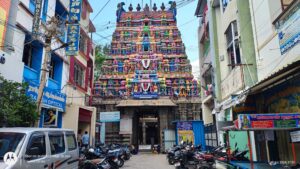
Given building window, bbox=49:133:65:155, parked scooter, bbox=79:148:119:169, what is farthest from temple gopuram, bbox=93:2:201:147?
building window, bbox=49:133:65:155

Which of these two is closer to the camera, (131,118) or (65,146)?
(65,146)

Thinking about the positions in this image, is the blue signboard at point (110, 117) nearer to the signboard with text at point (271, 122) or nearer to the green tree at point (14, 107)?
the green tree at point (14, 107)

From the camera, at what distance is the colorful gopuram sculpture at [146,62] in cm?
2575

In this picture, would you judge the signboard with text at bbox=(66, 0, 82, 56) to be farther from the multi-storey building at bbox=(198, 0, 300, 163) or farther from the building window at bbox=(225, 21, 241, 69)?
the building window at bbox=(225, 21, 241, 69)

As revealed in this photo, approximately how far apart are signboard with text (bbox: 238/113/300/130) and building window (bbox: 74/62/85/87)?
1349cm

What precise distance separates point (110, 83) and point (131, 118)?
18.4ft

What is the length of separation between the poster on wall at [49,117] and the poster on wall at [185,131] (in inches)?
387

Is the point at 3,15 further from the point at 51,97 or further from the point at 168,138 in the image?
the point at 168,138

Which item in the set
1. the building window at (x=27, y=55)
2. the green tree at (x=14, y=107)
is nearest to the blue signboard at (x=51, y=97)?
the building window at (x=27, y=55)

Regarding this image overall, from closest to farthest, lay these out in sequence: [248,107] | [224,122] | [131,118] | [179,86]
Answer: [248,107] → [224,122] → [131,118] → [179,86]

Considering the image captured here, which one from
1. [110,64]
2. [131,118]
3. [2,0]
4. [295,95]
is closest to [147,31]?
[110,64]

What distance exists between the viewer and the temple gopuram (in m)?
23.3

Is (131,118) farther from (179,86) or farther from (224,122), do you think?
(224,122)

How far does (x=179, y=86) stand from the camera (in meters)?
26.1
